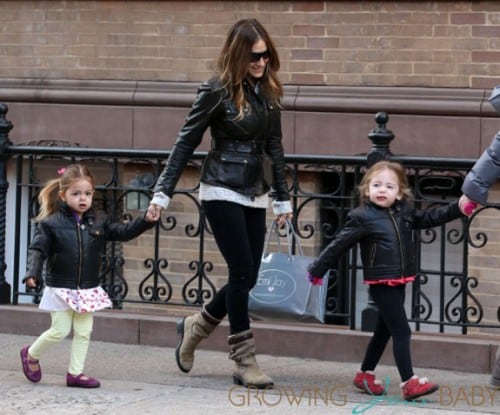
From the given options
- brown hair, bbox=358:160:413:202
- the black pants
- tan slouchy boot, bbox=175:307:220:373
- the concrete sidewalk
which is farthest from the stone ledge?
brown hair, bbox=358:160:413:202

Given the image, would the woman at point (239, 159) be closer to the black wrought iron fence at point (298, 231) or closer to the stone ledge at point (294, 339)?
the stone ledge at point (294, 339)

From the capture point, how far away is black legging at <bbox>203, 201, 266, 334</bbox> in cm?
659

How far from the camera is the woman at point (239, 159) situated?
6566mm

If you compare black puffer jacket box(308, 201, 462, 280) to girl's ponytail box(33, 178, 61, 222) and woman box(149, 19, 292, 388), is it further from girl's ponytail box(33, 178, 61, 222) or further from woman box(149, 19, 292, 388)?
girl's ponytail box(33, 178, 61, 222)

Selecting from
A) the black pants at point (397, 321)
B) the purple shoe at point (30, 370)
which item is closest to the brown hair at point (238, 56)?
the black pants at point (397, 321)

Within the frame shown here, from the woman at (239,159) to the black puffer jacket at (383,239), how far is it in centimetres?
41

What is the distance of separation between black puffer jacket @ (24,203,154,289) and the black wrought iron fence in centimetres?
125

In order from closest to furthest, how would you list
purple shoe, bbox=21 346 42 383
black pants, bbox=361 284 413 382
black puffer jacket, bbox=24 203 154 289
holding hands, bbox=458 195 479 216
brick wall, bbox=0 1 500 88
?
holding hands, bbox=458 195 479 216 → black pants, bbox=361 284 413 382 → black puffer jacket, bbox=24 203 154 289 → purple shoe, bbox=21 346 42 383 → brick wall, bbox=0 1 500 88

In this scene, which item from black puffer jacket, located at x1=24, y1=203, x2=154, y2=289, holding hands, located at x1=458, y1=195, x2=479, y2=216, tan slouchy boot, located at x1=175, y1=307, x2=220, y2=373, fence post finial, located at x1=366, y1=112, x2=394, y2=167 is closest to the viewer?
holding hands, located at x1=458, y1=195, x2=479, y2=216

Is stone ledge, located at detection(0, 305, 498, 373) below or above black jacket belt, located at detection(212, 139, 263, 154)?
below

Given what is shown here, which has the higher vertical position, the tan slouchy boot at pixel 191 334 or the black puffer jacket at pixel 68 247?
the black puffer jacket at pixel 68 247

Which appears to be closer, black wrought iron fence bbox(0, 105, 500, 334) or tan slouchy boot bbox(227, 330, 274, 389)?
tan slouchy boot bbox(227, 330, 274, 389)

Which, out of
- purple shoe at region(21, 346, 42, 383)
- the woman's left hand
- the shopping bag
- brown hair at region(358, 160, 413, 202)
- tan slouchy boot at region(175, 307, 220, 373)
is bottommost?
purple shoe at region(21, 346, 42, 383)

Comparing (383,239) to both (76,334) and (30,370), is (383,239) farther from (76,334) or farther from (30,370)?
(30,370)
